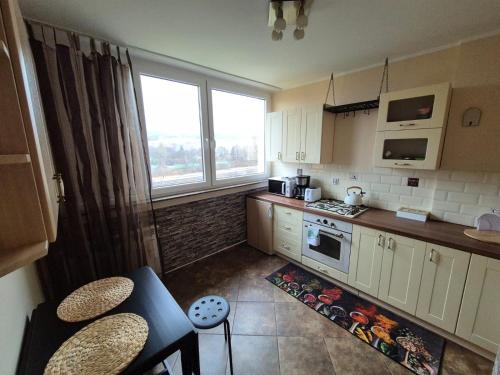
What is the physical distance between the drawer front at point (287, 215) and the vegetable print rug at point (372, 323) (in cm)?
66

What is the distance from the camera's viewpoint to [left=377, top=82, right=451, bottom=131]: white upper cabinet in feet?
5.81

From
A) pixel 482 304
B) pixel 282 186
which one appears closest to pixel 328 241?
pixel 282 186

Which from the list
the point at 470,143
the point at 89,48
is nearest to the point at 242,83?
the point at 89,48

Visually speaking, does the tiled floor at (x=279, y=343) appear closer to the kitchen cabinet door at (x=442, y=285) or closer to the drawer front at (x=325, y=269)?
the kitchen cabinet door at (x=442, y=285)

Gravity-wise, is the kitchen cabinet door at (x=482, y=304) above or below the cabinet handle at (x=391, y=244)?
below

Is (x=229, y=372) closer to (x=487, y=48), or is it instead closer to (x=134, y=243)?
(x=134, y=243)

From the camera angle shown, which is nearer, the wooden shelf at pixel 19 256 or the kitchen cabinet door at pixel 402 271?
the wooden shelf at pixel 19 256

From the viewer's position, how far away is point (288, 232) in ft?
8.98

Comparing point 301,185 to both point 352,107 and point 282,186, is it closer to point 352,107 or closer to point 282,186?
point 282,186

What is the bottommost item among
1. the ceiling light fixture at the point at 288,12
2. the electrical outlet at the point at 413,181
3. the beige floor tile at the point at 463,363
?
the beige floor tile at the point at 463,363

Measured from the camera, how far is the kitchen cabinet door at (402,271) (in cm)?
177

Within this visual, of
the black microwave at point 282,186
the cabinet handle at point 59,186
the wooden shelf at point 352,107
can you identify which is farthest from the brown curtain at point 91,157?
the wooden shelf at point 352,107

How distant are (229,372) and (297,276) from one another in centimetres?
129

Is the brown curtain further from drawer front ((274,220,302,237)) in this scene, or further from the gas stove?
the gas stove
